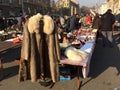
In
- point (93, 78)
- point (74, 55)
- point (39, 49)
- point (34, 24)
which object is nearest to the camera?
point (34, 24)

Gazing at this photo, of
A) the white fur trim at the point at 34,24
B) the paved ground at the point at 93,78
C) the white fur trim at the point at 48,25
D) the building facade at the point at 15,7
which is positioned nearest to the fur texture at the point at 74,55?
the paved ground at the point at 93,78

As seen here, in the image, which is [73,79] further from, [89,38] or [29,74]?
[89,38]

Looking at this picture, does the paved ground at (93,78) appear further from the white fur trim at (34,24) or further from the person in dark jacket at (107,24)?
the person in dark jacket at (107,24)

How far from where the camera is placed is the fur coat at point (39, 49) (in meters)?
6.01

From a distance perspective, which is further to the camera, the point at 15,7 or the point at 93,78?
the point at 15,7

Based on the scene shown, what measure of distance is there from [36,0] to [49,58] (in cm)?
8704

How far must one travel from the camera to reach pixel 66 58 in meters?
7.11

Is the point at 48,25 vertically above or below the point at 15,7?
above

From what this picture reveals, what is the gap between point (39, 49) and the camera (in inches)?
244

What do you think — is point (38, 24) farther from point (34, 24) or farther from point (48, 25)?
point (48, 25)

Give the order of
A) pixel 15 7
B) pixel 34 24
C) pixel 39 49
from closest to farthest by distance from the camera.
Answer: pixel 34 24 → pixel 39 49 → pixel 15 7

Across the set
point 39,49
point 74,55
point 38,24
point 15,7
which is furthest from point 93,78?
point 15,7

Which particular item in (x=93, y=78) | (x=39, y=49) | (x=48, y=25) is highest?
(x=48, y=25)

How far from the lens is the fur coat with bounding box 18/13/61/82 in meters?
6.01
